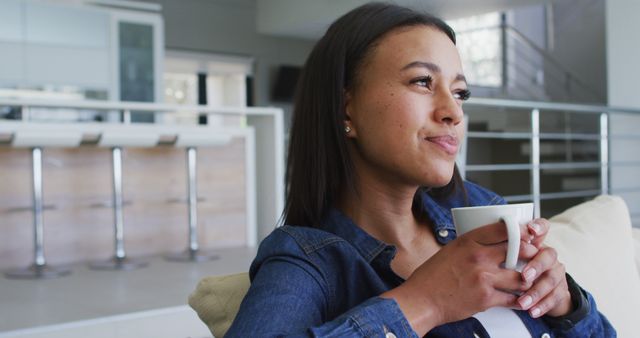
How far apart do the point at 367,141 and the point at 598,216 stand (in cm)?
71

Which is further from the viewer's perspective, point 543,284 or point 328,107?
point 328,107

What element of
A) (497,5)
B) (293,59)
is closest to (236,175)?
(497,5)

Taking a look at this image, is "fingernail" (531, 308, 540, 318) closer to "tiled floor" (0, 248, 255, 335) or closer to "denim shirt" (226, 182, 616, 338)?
"denim shirt" (226, 182, 616, 338)

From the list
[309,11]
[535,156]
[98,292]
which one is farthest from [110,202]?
[309,11]

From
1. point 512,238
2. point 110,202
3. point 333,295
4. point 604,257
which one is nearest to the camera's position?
point 512,238

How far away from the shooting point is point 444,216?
101cm

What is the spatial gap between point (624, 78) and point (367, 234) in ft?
14.9

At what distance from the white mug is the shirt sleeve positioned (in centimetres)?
12

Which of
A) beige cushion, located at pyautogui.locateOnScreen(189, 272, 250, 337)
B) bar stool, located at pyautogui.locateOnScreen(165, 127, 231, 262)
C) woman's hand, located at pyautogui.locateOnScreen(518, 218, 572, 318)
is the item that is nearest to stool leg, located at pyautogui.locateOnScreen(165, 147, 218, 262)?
bar stool, located at pyautogui.locateOnScreen(165, 127, 231, 262)

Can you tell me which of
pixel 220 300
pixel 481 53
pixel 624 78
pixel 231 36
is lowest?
pixel 220 300

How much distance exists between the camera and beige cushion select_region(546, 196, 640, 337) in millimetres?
1227

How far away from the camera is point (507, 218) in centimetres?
69

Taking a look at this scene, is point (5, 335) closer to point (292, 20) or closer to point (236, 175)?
point (236, 175)

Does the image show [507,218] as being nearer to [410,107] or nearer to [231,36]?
[410,107]
